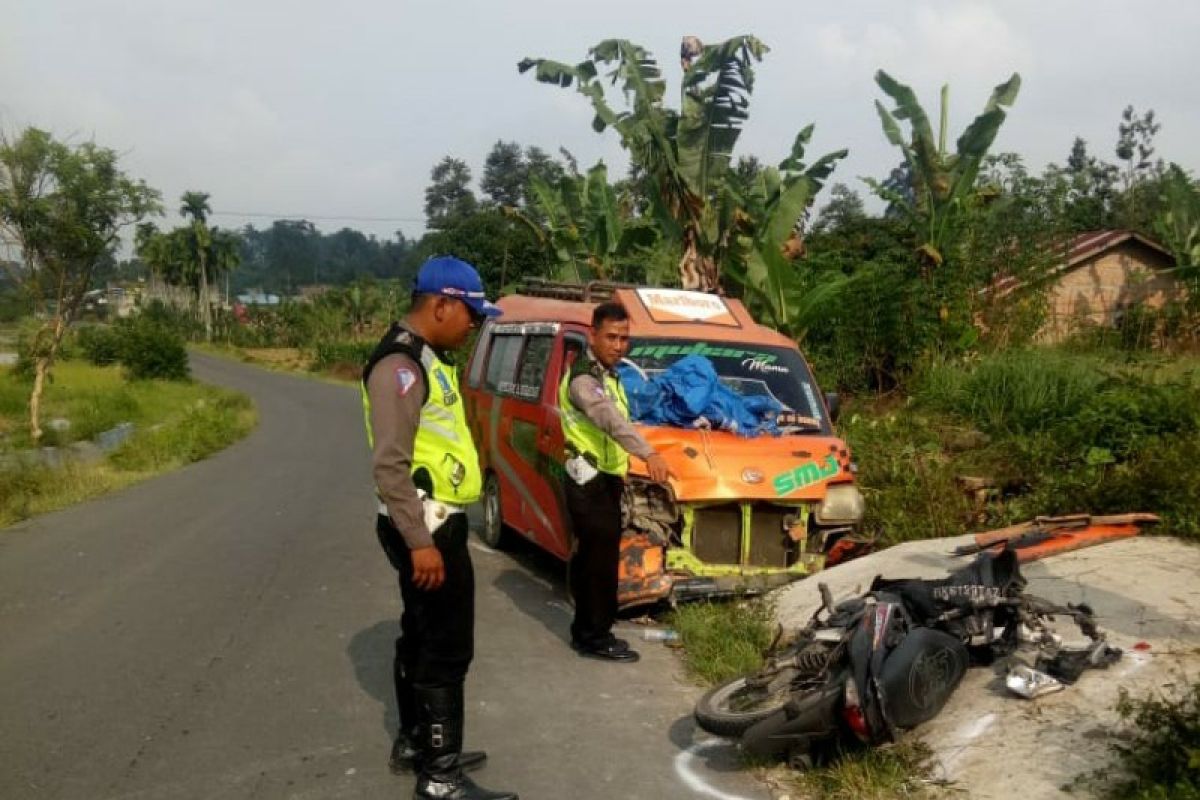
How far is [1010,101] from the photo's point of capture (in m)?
13.8

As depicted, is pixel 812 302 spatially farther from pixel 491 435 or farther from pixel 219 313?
pixel 219 313

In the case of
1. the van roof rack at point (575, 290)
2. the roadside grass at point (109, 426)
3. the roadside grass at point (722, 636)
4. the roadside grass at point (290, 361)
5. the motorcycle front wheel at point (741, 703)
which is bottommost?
the roadside grass at point (290, 361)

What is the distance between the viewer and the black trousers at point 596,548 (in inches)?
233

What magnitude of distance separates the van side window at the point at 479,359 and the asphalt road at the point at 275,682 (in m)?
1.58

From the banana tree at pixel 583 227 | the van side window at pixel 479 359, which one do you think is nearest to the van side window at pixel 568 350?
the van side window at pixel 479 359

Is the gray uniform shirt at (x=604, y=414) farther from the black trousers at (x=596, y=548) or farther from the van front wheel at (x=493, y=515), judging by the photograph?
the van front wheel at (x=493, y=515)

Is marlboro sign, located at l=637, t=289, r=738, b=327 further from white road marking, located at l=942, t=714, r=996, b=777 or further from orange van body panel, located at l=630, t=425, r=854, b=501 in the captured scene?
white road marking, located at l=942, t=714, r=996, b=777

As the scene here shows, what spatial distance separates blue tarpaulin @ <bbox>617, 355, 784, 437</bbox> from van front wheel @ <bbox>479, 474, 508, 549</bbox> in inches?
82.2

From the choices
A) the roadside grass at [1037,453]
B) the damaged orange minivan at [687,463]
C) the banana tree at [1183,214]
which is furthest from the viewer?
the banana tree at [1183,214]

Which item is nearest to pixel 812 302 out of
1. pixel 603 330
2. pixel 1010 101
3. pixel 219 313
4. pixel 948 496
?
pixel 1010 101

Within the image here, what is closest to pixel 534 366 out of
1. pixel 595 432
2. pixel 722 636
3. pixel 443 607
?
pixel 595 432

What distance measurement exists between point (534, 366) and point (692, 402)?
1.79m

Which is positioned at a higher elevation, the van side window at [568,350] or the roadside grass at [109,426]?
the van side window at [568,350]

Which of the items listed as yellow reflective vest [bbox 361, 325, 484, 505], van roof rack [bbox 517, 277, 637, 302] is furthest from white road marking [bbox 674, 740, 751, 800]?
van roof rack [bbox 517, 277, 637, 302]
